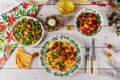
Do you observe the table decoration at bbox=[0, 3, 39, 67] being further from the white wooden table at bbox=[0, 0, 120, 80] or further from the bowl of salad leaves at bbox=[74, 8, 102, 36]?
the bowl of salad leaves at bbox=[74, 8, 102, 36]

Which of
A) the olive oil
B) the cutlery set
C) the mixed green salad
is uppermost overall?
the olive oil

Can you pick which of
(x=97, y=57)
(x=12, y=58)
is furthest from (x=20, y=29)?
(x=97, y=57)

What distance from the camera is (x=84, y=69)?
1299 mm

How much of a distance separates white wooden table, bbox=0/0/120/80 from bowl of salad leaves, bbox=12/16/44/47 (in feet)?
0.10

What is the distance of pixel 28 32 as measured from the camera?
1302 mm

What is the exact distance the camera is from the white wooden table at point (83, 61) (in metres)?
1.30

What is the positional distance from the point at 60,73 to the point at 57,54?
0.28ft

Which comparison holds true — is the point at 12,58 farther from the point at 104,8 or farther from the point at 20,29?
the point at 104,8

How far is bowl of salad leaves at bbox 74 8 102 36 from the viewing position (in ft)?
4.20

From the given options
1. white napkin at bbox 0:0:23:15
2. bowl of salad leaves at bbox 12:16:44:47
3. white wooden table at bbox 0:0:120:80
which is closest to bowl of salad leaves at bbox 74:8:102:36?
white wooden table at bbox 0:0:120:80

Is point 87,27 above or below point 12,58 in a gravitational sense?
above

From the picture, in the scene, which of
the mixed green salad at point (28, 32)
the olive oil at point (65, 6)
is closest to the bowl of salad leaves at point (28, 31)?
the mixed green salad at point (28, 32)

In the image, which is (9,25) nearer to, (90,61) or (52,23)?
(52,23)

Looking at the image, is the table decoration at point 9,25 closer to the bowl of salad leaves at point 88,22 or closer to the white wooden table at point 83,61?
the white wooden table at point 83,61
